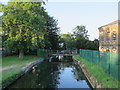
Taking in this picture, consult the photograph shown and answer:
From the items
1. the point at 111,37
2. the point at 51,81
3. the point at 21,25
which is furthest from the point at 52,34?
the point at 51,81

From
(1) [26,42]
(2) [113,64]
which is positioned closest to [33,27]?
(1) [26,42]

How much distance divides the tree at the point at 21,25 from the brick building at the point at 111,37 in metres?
13.7

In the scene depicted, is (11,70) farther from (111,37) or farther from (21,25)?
(111,37)

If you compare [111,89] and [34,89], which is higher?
[111,89]

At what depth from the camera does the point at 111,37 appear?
2736 centimetres

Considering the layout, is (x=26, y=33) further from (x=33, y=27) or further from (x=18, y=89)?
(x=18, y=89)

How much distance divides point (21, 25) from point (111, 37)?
16.8m

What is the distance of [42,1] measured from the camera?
2525cm

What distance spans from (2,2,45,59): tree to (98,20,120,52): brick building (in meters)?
13.7

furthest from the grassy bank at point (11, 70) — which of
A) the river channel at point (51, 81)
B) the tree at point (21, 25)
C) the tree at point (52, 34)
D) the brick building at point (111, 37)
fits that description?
the tree at point (52, 34)

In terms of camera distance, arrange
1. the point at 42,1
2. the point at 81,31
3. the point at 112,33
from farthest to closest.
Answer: the point at 81,31 < the point at 112,33 < the point at 42,1

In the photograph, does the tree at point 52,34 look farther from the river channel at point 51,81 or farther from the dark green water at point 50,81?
the dark green water at point 50,81

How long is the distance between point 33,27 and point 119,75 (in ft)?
50.1

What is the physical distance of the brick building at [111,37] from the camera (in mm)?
25906
